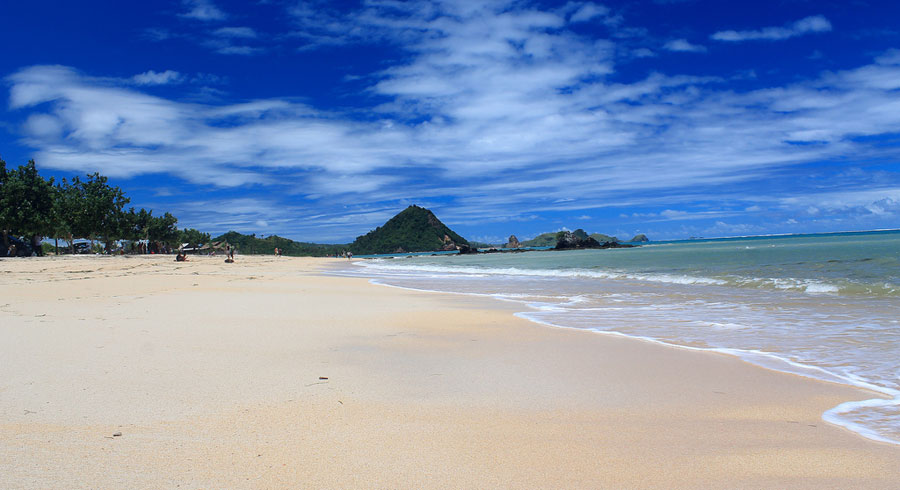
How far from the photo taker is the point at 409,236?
13588cm

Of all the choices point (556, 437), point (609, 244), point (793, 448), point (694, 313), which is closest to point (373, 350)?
point (556, 437)

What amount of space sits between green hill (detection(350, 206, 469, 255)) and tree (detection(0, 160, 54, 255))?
303 feet

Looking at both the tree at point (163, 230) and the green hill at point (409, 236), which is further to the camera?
the green hill at point (409, 236)

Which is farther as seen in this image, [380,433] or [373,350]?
[373,350]

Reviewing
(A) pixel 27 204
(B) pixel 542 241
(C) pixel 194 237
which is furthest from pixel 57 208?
(B) pixel 542 241

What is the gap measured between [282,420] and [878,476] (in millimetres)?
3029

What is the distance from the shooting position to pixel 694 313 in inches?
328

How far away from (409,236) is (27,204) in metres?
101

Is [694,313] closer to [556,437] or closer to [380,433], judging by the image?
[556,437]

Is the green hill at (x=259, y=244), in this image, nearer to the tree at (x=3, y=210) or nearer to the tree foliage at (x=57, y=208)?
the tree foliage at (x=57, y=208)

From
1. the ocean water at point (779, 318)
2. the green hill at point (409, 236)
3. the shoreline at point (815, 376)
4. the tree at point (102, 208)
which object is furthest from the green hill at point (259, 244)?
the shoreline at point (815, 376)

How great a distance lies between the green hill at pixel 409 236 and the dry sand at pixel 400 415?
126294 millimetres

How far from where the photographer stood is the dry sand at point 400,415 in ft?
7.51

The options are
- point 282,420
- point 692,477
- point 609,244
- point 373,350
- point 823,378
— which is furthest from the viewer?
point 609,244
